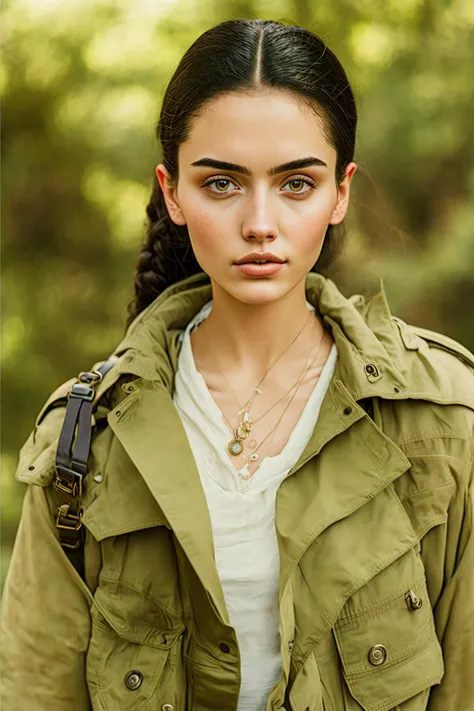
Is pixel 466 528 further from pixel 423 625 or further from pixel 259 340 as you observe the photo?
pixel 259 340

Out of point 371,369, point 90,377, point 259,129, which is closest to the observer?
point 259,129

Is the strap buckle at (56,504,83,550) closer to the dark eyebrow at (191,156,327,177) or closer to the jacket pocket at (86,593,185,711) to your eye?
the jacket pocket at (86,593,185,711)

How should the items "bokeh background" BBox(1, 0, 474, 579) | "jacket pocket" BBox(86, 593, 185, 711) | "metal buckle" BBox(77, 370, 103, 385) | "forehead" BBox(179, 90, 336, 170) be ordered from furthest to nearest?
"bokeh background" BBox(1, 0, 474, 579), "metal buckle" BBox(77, 370, 103, 385), "jacket pocket" BBox(86, 593, 185, 711), "forehead" BBox(179, 90, 336, 170)

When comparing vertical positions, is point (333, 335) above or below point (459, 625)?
above

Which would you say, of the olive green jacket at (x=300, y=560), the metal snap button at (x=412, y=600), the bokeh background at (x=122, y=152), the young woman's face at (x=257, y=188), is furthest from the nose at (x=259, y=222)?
the bokeh background at (x=122, y=152)

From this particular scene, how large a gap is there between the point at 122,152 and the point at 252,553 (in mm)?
2580

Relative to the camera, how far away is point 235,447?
71.1 inches

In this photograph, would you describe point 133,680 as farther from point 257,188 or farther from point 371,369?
point 257,188

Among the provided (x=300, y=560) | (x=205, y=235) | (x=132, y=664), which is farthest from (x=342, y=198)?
(x=132, y=664)

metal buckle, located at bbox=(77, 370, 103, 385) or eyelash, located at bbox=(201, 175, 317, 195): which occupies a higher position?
eyelash, located at bbox=(201, 175, 317, 195)

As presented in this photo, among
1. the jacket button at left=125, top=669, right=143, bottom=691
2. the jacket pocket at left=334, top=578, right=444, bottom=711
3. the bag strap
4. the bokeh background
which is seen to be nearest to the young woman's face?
the bag strap

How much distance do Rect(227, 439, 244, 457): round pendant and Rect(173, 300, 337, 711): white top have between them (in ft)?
0.05

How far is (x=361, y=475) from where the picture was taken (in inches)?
65.8

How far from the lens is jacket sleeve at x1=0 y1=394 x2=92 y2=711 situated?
5.90 feet
